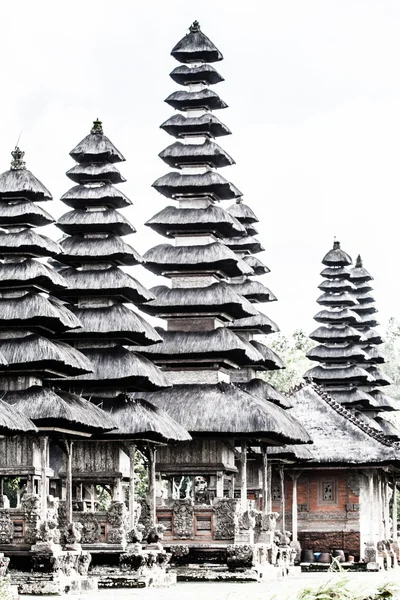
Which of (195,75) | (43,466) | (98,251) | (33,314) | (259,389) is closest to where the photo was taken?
(43,466)

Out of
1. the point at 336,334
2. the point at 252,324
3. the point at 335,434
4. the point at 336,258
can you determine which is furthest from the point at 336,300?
the point at 252,324

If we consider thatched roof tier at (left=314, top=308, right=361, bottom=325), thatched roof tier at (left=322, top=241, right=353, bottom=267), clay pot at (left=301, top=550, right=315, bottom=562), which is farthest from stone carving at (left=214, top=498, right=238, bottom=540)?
thatched roof tier at (left=322, top=241, right=353, bottom=267)

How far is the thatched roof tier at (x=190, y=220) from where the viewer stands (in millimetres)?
47688

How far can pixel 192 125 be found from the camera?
49.0 metres

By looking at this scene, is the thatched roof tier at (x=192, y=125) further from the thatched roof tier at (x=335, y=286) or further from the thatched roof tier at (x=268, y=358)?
the thatched roof tier at (x=335, y=286)

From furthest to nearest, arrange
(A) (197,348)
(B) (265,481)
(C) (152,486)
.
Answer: (B) (265,481), (A) (197,348), (C) (152,486)

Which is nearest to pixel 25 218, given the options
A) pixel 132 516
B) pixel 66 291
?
pixel 66 291

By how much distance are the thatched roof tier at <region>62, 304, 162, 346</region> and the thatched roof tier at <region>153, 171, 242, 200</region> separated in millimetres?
7906

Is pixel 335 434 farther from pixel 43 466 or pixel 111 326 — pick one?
pixel 43 466

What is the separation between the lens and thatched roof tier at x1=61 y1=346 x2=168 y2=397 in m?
40.1

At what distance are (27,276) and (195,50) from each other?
648 inches

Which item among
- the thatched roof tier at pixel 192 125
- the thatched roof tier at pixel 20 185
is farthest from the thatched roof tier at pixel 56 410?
the thatched roof tier at pixel 192 125

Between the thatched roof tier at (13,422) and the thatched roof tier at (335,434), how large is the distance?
24089 mm

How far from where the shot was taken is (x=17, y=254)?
3709cm
